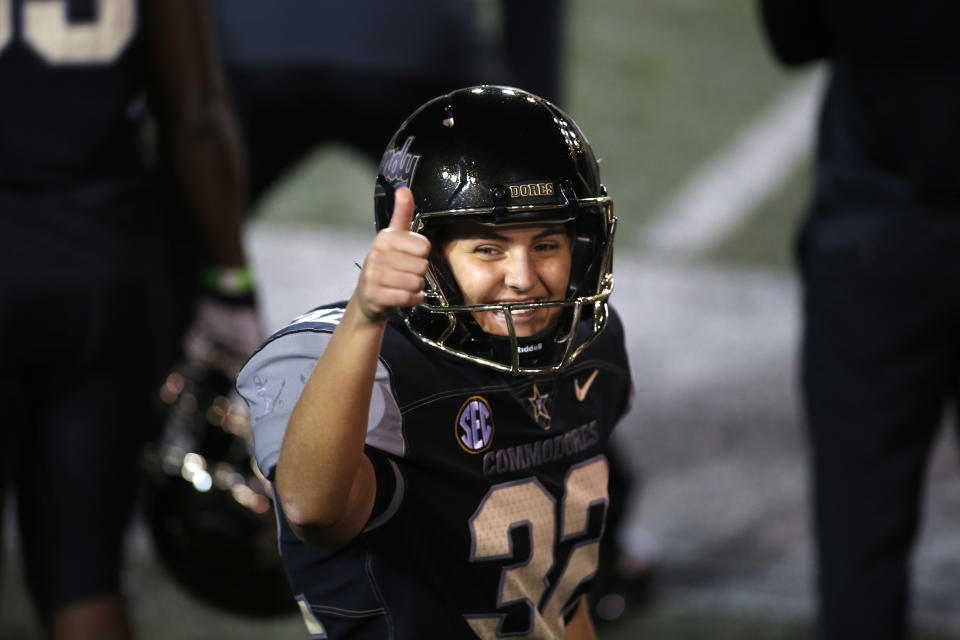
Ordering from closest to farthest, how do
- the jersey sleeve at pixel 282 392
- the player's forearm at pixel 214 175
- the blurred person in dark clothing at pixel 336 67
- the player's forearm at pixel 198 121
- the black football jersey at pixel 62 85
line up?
1. the jersey sleeve at pixel 282 392
2. the black football jersey at pixel 62 85
3. the player's forearm at pixel 198 121
4. the player's forearm at pixel 214 175
5. the blurred person in dark clothing at pixel 336 67

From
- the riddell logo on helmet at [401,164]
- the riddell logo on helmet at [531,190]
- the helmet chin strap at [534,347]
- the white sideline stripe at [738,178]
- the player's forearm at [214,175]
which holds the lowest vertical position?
the white sideline stripe at [738,178]

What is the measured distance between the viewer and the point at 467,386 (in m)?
1.70

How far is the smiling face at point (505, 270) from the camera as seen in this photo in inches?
64.9

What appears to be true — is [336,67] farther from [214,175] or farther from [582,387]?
[582,387]

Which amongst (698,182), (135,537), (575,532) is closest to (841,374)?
(575,532)

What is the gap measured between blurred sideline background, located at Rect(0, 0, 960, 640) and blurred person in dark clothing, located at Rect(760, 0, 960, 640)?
0.80 meters

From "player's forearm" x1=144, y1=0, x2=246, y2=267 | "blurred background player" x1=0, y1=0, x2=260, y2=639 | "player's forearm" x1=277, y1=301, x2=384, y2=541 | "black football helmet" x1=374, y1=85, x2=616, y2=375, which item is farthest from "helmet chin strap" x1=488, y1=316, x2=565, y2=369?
"player's forearm" x1=144, y1=0, x2=246, y2=267

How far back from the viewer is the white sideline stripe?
7395 mm

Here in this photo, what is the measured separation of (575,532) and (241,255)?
41.3 inches

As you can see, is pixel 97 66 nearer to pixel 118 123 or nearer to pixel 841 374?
pixel 118 123

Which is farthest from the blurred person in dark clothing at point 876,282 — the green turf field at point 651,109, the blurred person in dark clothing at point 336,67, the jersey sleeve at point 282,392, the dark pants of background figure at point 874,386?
the green turf field at point 651,109

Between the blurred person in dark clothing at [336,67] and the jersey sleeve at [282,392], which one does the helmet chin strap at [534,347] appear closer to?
the jersey sleeve at [282,392]

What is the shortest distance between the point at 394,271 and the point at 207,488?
4.51 feet

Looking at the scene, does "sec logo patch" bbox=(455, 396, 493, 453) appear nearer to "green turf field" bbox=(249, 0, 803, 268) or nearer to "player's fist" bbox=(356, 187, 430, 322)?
"player's fist" bbox=(356, 187, 430, 322)
